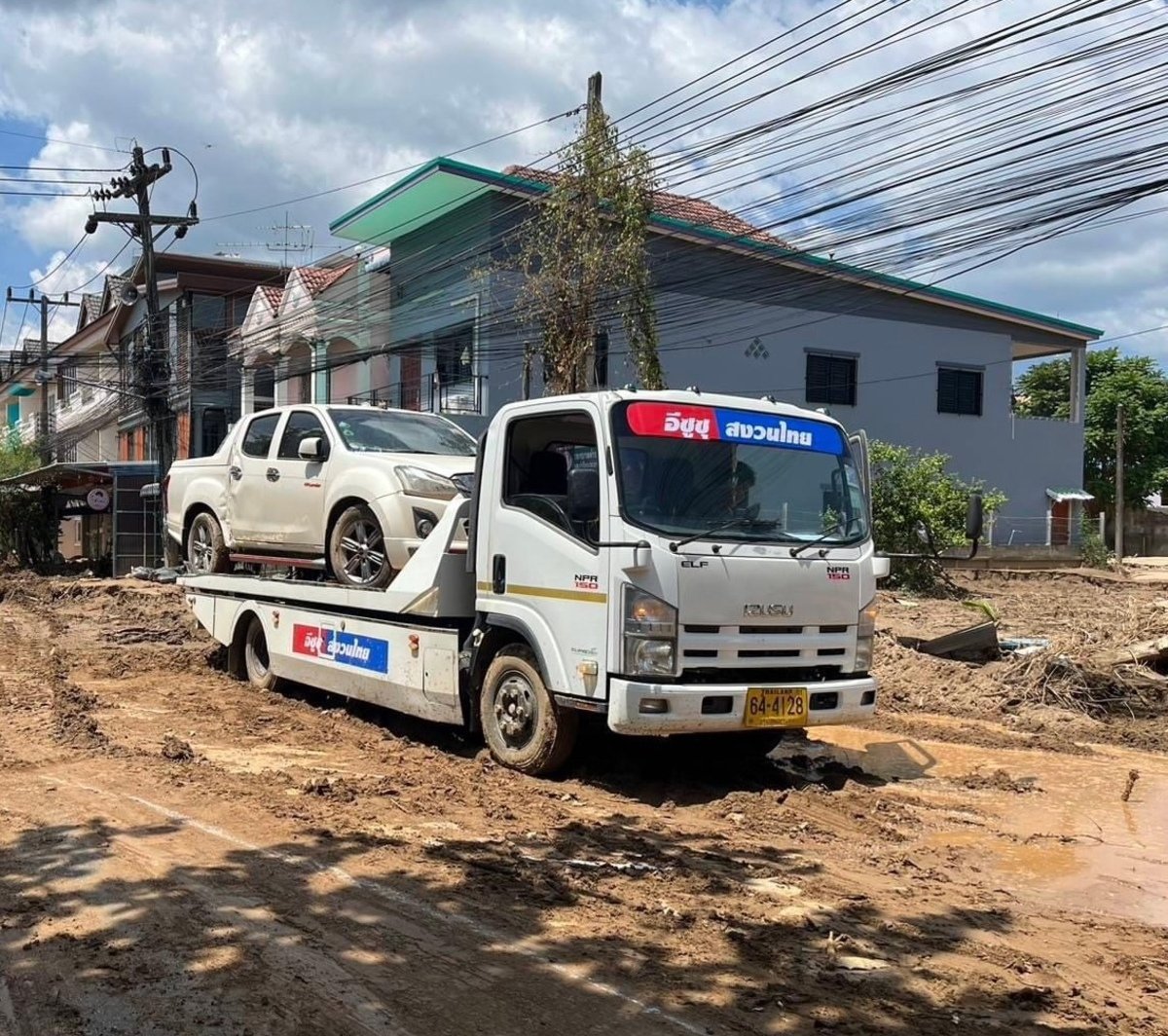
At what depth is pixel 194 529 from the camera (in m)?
11.7

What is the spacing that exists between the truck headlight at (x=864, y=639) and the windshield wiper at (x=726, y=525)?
939mm

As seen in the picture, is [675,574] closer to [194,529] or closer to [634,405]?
[634,405]

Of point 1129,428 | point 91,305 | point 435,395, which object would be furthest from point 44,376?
point 1129,428

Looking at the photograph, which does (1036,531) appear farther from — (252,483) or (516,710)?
(516,710)

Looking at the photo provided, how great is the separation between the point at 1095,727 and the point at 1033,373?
46231 millimetres

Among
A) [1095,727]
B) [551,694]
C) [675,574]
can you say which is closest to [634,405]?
[675,574]

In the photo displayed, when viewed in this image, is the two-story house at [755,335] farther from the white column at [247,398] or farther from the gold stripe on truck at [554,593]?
the gold stripe on truck at [554,593]

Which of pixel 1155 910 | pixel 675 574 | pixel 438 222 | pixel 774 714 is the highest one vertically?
pixel 438 222

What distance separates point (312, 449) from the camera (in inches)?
365

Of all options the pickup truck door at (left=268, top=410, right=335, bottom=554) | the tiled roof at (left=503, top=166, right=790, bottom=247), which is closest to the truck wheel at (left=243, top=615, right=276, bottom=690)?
the pickup truck door at (left=268, top=410, right=335, bottom=554)

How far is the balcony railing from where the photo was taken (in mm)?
23703

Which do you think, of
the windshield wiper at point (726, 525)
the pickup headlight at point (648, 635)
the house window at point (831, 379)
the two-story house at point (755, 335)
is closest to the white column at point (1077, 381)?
the two-story house at point (755, 335)

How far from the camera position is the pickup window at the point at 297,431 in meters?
9.70

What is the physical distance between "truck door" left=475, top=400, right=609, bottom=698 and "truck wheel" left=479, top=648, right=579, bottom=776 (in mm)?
256
